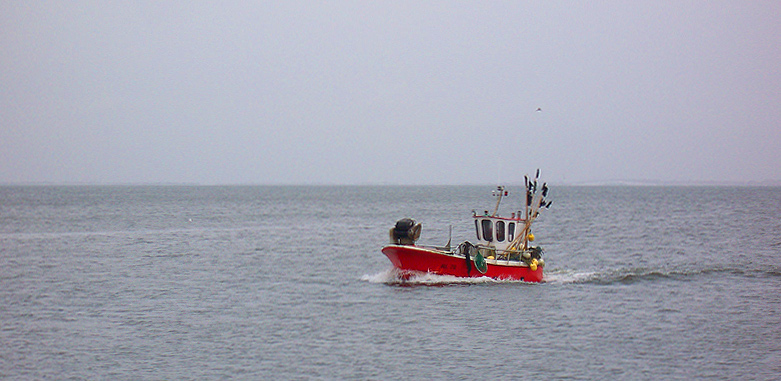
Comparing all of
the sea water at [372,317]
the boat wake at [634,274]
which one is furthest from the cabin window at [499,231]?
the boat wake at [634,274]

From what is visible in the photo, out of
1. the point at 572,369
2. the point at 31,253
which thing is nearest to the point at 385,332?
the point at 572,369

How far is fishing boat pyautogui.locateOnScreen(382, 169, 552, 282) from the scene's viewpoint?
121ft

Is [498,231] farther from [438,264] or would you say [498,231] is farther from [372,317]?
[372,317]

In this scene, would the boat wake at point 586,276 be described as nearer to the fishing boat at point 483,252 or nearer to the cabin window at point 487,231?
the fishing boat at point 483,252

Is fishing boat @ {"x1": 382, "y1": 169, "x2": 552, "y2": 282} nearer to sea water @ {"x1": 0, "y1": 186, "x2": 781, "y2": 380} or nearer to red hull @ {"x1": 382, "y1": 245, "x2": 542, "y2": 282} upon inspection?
red hull @ {"x1": 382, "y1": 245, "x2": 542, "y2": 282}

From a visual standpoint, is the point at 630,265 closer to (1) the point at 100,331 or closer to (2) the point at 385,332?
(2) the point at 385,332

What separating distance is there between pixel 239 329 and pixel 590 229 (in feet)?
205

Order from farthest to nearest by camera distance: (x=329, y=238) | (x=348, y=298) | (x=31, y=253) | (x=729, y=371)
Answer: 1. (x=329, y=238)
2. (x=31, y=253)
3. (x=348, y=298)
4. (x=729, y=371)

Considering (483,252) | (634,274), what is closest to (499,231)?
(483,252)

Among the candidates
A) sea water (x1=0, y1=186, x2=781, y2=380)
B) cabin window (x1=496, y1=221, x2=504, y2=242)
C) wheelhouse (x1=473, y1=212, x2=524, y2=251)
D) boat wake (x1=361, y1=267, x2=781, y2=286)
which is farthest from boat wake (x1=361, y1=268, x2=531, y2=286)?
cabin window (x1=496, y1=221, x2=504, y2=242)

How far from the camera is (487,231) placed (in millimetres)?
39219

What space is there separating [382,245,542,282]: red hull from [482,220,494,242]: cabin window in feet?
7.20

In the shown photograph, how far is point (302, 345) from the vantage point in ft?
84.7

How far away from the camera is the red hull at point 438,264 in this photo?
121ft
